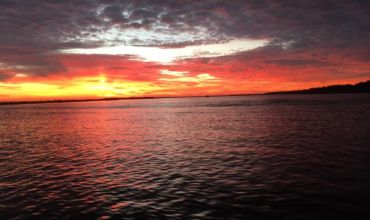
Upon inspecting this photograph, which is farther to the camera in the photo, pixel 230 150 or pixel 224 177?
pixel 230 150

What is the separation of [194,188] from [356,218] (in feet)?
35.6

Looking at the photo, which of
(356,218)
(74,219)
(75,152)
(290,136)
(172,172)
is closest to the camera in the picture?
(356,218)

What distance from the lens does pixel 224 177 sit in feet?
82.8

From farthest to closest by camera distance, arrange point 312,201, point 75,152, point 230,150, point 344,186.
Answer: point 75,152 < point 230,150 < point 344,186 < point 312,201

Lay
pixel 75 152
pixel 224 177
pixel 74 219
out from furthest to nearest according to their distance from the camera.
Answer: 1. pixel 75 152
2. pixel 224 177
3. pixel 74 219

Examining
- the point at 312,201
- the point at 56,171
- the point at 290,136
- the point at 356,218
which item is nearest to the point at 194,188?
the point at 312,201

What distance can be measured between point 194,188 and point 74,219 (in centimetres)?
895

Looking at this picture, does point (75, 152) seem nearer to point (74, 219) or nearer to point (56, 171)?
point (56, 171)

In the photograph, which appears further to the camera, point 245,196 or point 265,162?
point 265,162

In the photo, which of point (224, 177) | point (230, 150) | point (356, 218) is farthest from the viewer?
point (230, 150)

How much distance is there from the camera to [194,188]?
2253 cm

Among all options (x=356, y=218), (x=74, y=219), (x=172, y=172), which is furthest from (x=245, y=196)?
(x=74, y=219)

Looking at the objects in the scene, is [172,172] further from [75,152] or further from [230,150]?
[75,152]

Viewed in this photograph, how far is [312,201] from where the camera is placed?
19.2 meters
